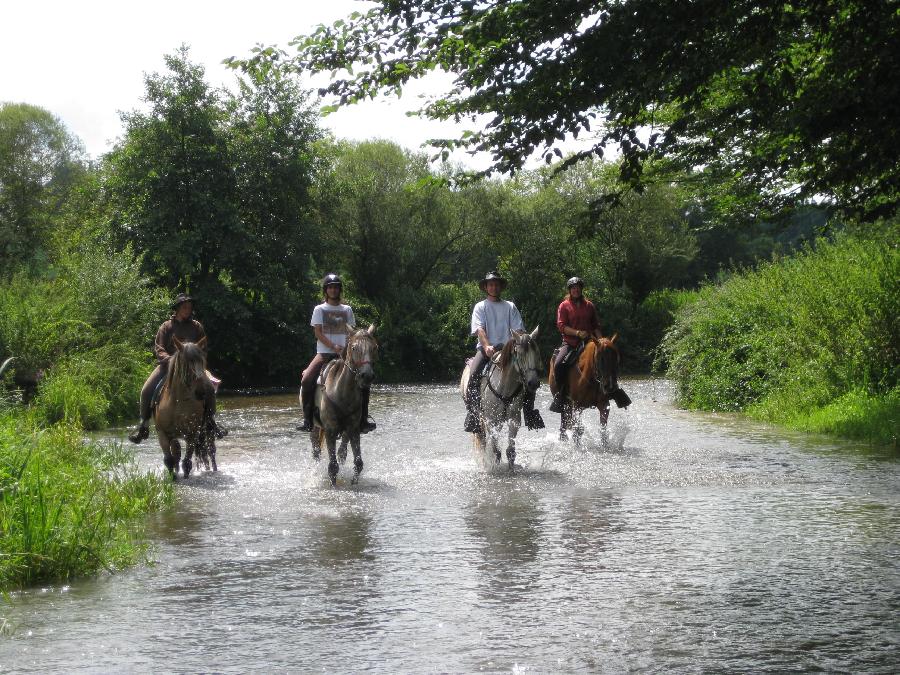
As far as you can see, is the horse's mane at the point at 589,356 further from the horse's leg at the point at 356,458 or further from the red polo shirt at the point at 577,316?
the horse's leg at the point at 356,458

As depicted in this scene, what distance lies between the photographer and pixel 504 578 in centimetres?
773

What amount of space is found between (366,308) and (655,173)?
102 feet

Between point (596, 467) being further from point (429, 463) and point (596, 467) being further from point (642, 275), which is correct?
point (642, 275)

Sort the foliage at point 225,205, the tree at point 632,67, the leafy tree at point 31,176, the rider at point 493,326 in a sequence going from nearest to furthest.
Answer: the tree at point 632,67, the rider at point 493,326, the foliage at point 225,205, the leafy tree at point 31,176

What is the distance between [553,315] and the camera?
52250mm

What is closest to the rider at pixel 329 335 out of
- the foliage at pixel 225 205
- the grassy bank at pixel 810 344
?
the grassy bank at pixel 810 344

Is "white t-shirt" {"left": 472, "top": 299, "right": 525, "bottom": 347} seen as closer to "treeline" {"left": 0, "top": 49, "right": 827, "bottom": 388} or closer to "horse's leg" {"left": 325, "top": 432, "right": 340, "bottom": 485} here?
"horse's leg" {"left": 325, "top": 432, "right": 340, "bottom": 485}

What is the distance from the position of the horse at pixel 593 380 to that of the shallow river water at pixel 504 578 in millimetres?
2524

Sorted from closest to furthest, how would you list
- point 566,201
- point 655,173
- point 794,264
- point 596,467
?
1. point 596,467
2. point 655,173
3. point 794,264
4. point 566,201

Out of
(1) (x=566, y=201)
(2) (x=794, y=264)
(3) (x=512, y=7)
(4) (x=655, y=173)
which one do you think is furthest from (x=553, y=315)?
(3) (x=512, y=7)

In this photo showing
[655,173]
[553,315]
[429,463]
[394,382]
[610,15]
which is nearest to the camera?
[610,15]

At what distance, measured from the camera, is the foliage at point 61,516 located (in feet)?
25.5

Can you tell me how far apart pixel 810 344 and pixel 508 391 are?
28.5 ft

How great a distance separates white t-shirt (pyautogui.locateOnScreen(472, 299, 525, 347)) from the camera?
14.6 metres
